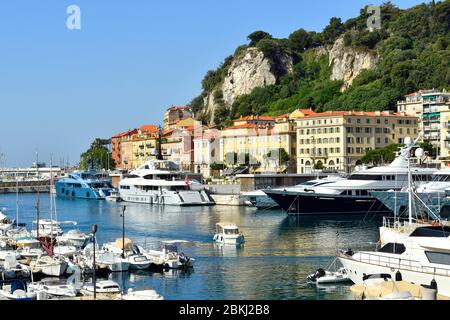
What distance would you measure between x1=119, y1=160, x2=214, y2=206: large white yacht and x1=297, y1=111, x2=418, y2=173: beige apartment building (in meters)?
17.4

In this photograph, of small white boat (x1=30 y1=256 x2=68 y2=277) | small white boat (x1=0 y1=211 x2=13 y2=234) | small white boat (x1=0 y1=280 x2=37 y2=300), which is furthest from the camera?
small white boat (x1=0 y1=211 x2=13 y2=234)

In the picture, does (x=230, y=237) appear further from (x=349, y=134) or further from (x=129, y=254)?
(x=349, y=134)

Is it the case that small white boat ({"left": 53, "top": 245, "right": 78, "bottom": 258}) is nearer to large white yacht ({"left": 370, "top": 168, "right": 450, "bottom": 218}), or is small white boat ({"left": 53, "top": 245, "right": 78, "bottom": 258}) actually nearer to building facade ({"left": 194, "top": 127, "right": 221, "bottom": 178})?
large white yacht ({"left": 370, "top": 168, "right": 450, "bottom": 218})

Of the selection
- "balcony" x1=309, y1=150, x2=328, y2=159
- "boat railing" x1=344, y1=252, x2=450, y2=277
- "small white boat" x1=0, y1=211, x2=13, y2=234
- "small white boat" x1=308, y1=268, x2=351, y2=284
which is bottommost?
"small white boat" x1=308, y1=268, x2=351, y2=284

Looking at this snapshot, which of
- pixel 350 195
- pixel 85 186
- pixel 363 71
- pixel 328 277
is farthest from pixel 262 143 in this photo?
pixel 328 277

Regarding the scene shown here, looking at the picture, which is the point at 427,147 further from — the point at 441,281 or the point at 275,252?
the point at 441,281

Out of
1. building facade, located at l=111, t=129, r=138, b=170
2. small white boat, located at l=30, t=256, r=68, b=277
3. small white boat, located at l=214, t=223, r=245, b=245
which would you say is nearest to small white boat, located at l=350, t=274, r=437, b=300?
small white boat, located at l=30, t=256, r=68, b=277

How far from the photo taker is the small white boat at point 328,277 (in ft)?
71.6

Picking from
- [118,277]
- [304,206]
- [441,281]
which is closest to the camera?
[441,281]

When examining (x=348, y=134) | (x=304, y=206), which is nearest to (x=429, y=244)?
(x=304, y=206)

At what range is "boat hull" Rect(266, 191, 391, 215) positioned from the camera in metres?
A: 49.7

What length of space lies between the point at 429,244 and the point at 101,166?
101 metres

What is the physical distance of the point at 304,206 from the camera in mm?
49688

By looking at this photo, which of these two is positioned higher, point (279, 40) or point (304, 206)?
point (279, 40)
